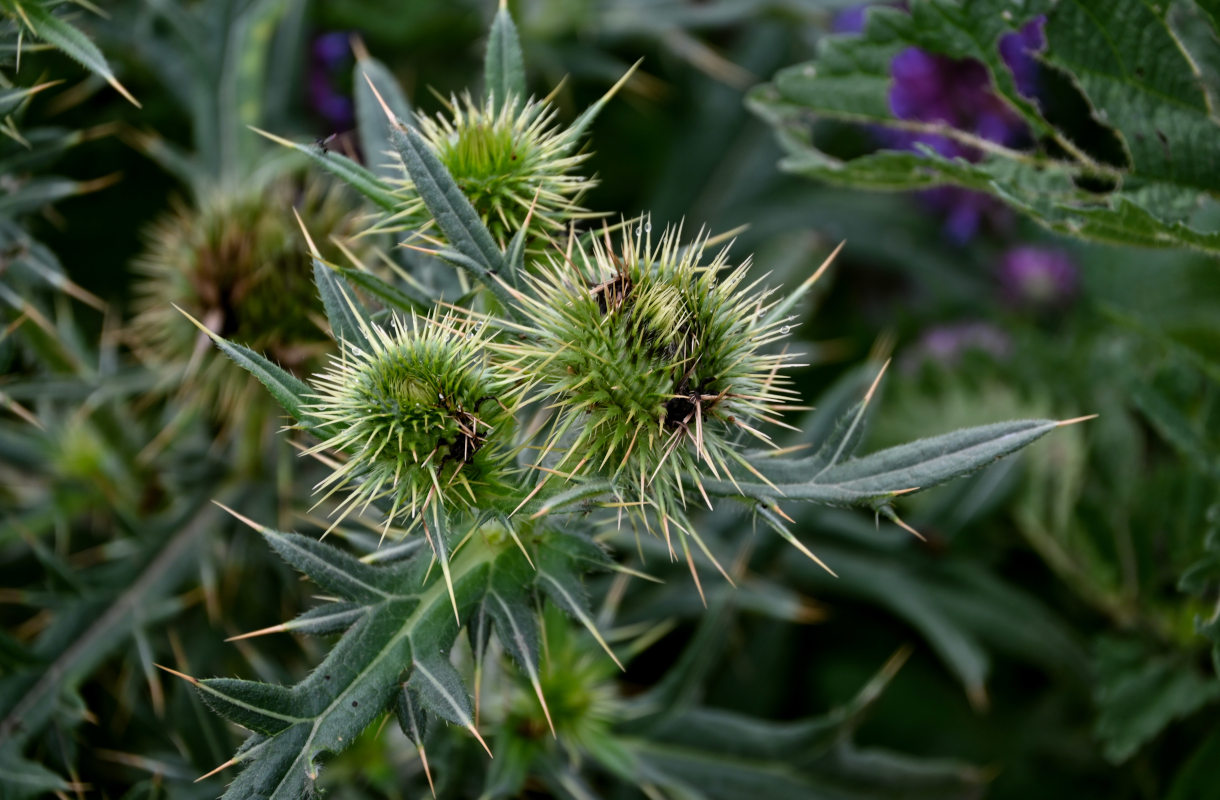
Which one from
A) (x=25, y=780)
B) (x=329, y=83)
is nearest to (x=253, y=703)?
(x=25, y=780)

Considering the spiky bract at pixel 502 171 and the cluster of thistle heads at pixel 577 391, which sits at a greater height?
the spiky bract at pixel 502 171

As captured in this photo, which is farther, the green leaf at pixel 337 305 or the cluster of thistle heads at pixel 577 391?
the green leaf at pixel 337 305

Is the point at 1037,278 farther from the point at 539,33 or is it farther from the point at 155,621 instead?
the point at 155,621

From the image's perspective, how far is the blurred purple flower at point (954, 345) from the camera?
378 cm

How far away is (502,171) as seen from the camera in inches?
69.4

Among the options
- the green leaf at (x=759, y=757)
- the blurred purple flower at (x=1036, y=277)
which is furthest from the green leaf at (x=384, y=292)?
the blurred purple flower at (x=1036, y=277)

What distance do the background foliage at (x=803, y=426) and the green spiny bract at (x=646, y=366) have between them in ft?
1.29

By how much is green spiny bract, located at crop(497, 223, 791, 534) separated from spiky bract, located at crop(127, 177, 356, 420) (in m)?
1.18

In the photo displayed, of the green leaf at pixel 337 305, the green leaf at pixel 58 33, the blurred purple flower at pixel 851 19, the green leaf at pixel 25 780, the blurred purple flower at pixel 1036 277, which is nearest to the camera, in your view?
the green leaf at pixel 337 305

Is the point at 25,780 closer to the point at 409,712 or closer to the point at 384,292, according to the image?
the point at 409,712

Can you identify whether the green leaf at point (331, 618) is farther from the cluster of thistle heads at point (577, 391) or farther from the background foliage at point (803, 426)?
the cluster of thistle heads at point (577, 391)

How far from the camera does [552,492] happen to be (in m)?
1.67

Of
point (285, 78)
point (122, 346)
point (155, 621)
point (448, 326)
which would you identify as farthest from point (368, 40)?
point (448, 326)

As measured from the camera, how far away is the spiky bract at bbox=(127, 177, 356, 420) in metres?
2.56
